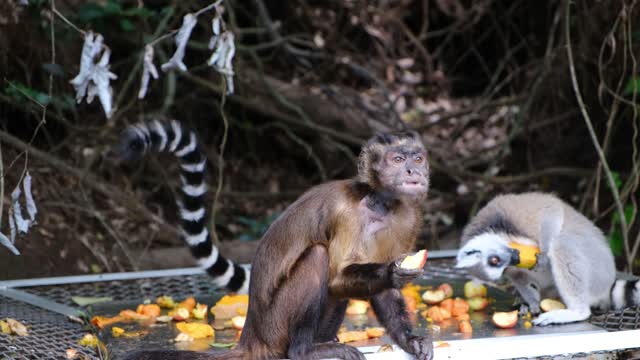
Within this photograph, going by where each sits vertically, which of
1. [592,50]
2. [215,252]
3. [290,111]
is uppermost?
[592,50]

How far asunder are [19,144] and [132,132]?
3.05 metres

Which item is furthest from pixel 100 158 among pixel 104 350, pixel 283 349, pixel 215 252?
pixel 283 349

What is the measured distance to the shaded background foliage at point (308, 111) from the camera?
784cm

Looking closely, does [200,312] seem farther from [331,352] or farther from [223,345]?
[331,352]

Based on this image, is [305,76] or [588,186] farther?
[305,76]

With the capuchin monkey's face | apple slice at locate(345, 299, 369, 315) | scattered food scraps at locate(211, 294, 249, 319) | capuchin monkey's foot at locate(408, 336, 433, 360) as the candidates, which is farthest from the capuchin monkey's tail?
apple slice at locate(345, 299, 369, 315)

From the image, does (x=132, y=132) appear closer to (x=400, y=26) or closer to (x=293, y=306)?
(x=293, y=306)

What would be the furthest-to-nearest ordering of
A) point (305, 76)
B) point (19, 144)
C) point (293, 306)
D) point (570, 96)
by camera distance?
point (305, 76)
point (570, 96)
point (19, 144)
point (293, 306)

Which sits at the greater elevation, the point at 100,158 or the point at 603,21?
the point at 603,21

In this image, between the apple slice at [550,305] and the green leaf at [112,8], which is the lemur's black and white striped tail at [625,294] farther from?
the green leaf at [112,8]

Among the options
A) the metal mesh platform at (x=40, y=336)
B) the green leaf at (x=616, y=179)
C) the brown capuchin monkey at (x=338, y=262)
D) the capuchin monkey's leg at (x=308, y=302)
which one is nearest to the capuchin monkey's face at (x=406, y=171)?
the brown capuchin monkey at (x=338, y=262)

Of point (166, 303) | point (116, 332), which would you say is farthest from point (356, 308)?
point (116, 332)

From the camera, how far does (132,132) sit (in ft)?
15.2

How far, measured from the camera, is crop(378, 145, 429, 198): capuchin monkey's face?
14.7 ft
